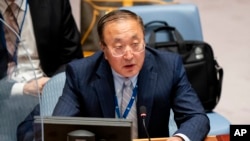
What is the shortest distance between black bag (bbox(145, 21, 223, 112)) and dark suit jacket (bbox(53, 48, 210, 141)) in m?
0.72

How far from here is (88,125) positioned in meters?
1.42

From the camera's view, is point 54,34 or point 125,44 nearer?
point 125,44

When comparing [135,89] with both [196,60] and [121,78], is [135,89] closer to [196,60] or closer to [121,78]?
[121,78]

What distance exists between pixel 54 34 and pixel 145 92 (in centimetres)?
95

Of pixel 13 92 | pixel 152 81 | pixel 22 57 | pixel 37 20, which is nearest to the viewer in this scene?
pixel 152 81

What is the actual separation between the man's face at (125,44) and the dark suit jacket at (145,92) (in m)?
0.12

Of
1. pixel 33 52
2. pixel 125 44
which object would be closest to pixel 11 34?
pixel 33 52

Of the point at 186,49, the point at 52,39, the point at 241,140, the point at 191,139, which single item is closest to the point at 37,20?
the point at 52,39

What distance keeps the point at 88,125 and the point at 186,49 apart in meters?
1.42

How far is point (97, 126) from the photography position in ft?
4.66

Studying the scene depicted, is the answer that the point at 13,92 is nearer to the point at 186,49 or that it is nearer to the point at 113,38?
the point at 113,38

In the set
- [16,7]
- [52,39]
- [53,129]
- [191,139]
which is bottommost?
[191,139]

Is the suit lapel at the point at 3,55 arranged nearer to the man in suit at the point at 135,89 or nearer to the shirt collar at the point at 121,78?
the man in suit at the point at 135,89

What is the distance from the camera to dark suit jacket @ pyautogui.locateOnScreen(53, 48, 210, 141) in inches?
76.2
